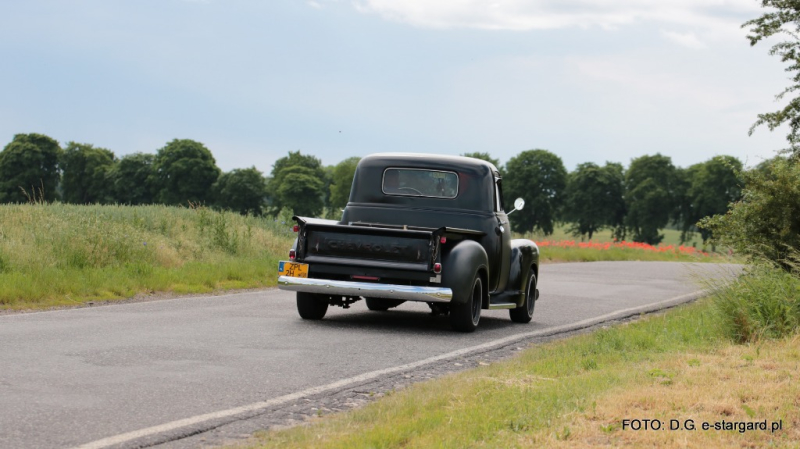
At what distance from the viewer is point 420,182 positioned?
12.4m

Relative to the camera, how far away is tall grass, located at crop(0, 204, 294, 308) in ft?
45.6

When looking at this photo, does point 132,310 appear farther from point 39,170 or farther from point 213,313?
point 39,170

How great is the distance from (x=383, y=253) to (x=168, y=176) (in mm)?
109595

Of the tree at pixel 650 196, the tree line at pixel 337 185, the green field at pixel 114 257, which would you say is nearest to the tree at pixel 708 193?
the tree line at pixel 337 185

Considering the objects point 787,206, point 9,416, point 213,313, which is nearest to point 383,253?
point 213,313

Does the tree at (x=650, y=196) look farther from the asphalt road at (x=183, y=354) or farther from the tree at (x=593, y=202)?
the asphalt road at (x=183, y=354)

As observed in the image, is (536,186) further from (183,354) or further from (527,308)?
(183,354)

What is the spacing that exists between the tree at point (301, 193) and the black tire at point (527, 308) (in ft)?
350

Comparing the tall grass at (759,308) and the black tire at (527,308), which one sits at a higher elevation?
the tall grass at (759,308)

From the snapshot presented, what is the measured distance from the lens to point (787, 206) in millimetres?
13508

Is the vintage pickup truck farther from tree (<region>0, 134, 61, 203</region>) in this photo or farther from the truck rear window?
tree (<region>0, 134, 61, 203</region>)

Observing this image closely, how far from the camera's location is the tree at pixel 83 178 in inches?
4894

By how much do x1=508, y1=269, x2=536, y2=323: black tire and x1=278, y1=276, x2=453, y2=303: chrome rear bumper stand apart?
2696 mm

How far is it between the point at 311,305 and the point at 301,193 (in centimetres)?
11192
